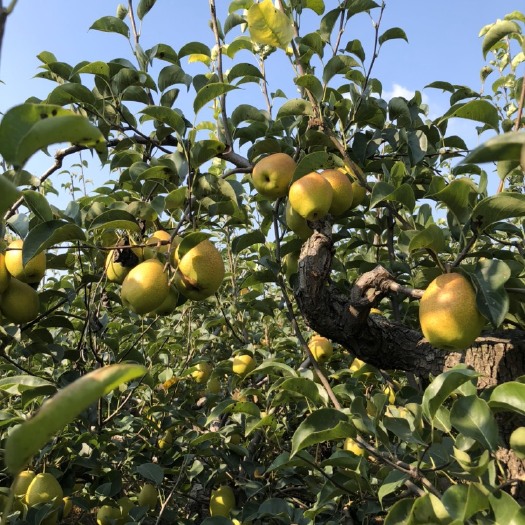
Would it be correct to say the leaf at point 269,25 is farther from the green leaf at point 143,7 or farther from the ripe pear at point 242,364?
the ripe pear at point 242,364

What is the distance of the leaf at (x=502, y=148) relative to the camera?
2.01 feet

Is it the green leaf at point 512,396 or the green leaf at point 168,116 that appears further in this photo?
the green leaf at point 168,116

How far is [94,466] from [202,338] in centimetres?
133

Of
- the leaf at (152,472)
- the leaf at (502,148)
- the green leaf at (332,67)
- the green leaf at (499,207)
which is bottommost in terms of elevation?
the leaf at (152,472)

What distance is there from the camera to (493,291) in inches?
49.7

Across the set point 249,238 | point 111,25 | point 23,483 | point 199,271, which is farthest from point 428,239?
Answer: point 23,483

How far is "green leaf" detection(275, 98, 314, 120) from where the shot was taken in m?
1.69

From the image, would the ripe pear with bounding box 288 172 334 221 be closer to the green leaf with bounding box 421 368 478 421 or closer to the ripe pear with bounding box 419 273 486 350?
the ripe pear with bounding box 419 273 486 350

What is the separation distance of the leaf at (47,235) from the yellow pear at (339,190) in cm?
75

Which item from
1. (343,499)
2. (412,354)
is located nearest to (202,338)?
(343,499)

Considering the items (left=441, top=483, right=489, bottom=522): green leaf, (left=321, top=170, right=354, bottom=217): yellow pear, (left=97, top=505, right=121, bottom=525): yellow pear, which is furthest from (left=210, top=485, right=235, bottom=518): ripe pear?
(left=441, top=483, right=489, bottom=522): green leaf

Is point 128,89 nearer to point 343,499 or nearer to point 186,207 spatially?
point 186,207

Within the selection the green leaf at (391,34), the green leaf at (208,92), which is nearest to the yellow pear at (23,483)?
the green leaf at (208,92)

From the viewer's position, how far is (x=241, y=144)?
6.36 feet
